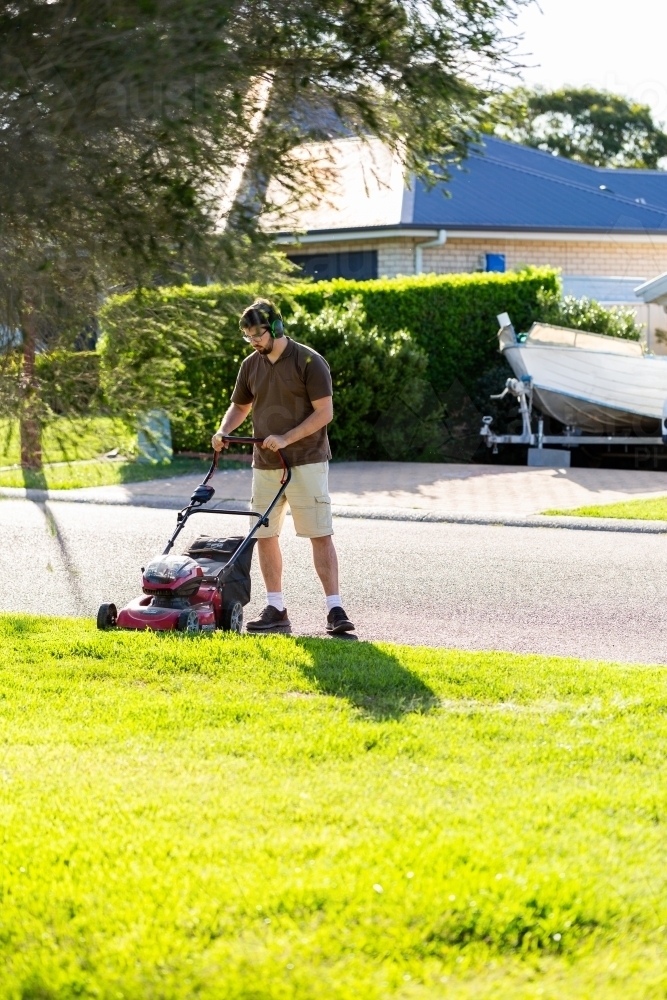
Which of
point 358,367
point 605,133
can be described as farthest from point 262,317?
point 605,133

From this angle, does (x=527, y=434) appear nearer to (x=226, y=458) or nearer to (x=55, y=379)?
(x=226, y=458)

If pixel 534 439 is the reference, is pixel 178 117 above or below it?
above

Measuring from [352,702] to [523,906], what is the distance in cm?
224

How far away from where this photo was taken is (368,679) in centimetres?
611

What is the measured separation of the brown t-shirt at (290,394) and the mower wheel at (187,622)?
113cm

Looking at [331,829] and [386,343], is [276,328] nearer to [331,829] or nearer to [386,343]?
[331,829]

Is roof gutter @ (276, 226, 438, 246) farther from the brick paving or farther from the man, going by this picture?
the man

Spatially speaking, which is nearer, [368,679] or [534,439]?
[368,679]

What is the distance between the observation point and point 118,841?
4.08 meters

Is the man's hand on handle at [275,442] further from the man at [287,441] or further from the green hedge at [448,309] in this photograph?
the green hedge at [448,309]

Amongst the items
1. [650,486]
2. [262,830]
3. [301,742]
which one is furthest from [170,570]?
[650,486]

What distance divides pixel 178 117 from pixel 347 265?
21.3 meters

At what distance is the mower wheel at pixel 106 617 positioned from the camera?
7.32m

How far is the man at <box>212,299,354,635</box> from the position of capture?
748cm
